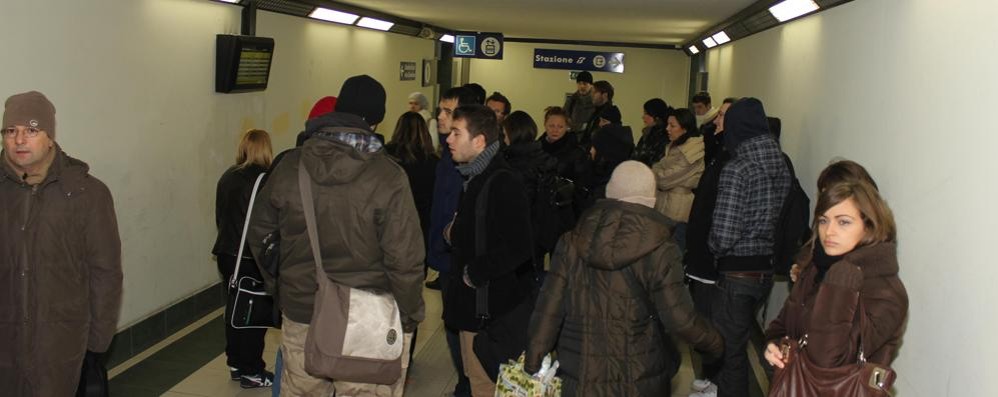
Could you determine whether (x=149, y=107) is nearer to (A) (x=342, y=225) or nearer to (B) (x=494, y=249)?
(B) (x=494, y=249)

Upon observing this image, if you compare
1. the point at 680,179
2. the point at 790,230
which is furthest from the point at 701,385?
the point at 680,179

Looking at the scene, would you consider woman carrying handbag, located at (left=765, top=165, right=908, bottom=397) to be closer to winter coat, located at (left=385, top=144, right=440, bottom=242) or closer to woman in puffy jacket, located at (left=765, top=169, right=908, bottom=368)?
woman in puffy jacket, located at (left=765, top=169, right=908, bottom=368)

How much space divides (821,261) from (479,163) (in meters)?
1.75

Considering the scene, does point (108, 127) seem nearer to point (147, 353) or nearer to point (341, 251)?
point (147, 353)

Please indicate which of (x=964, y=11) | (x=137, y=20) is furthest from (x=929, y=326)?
(x=137, y=20)

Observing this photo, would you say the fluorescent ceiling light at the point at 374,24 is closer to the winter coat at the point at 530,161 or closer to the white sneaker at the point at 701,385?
the winter coat at the point at 530,161

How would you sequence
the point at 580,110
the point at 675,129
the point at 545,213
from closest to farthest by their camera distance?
the point at 545,213 → the point at 675,129 → the point at 580,110

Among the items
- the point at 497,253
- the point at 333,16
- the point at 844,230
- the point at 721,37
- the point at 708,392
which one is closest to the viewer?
the point at 844,230

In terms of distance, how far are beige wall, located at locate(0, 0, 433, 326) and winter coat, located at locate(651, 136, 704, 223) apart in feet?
11.4

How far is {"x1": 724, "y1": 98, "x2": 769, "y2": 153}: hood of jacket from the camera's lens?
4895mm

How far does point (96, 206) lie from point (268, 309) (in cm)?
138

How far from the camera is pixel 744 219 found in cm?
486

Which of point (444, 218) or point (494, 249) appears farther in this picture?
→ point (444, 218)

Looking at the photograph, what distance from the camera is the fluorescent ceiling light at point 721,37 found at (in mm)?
11255
